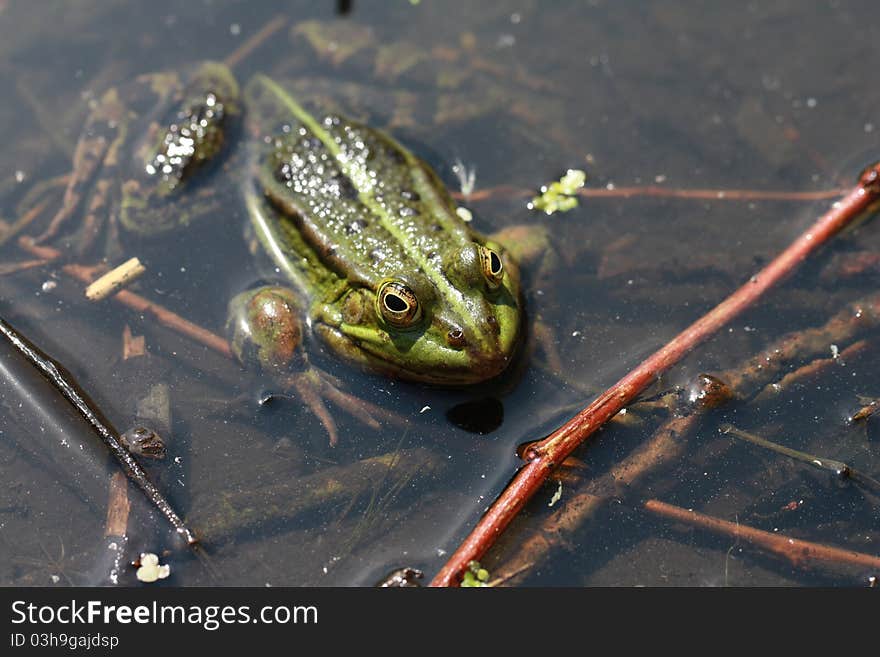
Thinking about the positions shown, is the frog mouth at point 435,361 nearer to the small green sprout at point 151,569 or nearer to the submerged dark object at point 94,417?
the submerged dark object at point 94,417

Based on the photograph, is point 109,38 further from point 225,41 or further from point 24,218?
point 24,218

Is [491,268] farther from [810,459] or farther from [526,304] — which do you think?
[810,459]

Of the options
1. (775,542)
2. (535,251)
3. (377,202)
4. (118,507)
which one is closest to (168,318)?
(118,507)

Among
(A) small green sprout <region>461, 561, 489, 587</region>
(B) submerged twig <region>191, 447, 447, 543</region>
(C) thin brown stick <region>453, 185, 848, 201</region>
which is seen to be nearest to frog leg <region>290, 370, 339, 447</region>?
(B) submerged twig <region>191, 447, 447, 543</region>

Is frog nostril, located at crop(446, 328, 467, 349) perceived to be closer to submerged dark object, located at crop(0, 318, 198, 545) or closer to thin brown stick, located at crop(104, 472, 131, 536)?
submerged dark object, located at crop(0, 318, 198, 545)

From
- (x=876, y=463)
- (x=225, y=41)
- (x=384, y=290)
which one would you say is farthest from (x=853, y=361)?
(x=225, y=41)

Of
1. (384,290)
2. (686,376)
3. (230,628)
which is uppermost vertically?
(384,290)

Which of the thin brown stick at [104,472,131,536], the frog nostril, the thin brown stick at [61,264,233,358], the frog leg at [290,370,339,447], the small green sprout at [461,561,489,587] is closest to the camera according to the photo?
the small green sprout at [461,561,489,587]
